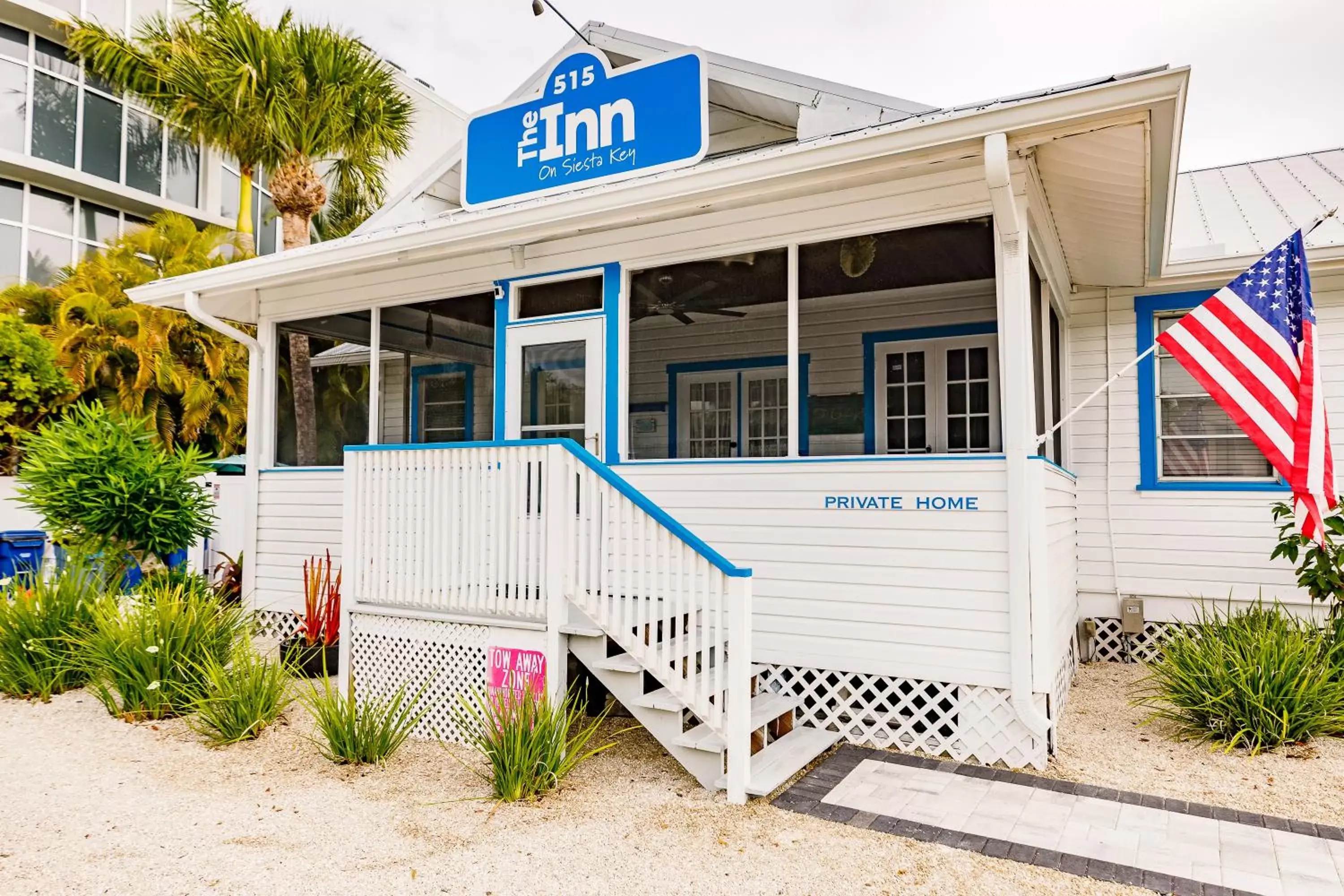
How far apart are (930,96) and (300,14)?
50.4 ft

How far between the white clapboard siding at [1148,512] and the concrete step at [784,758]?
10.0 feet

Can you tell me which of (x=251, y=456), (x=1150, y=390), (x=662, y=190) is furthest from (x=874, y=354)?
(x=251, y=456)

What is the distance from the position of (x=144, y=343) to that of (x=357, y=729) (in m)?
9.64

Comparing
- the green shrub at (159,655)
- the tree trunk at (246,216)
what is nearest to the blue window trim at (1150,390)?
the green shrub at (159,655)

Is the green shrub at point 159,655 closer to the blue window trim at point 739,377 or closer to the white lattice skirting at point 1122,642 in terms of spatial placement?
the blue window trim at point 739,377

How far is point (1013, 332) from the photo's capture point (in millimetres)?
4285

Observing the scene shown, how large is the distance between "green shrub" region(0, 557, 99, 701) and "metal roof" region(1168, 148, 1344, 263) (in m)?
8.14

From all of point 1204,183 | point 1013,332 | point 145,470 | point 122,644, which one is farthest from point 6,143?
point 1204,183

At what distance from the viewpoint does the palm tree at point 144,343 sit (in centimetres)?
1163

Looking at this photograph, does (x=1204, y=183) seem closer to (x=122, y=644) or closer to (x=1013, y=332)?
(x=1013, y=332)

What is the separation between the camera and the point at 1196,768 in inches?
167

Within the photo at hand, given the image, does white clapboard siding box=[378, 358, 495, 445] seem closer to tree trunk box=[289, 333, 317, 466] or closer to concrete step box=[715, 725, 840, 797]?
tree trunk box=[289, 333, 317, 466]

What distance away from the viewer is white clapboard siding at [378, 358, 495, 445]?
6.51m

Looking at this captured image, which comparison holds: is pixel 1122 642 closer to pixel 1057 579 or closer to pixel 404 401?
pixel 1057 579
